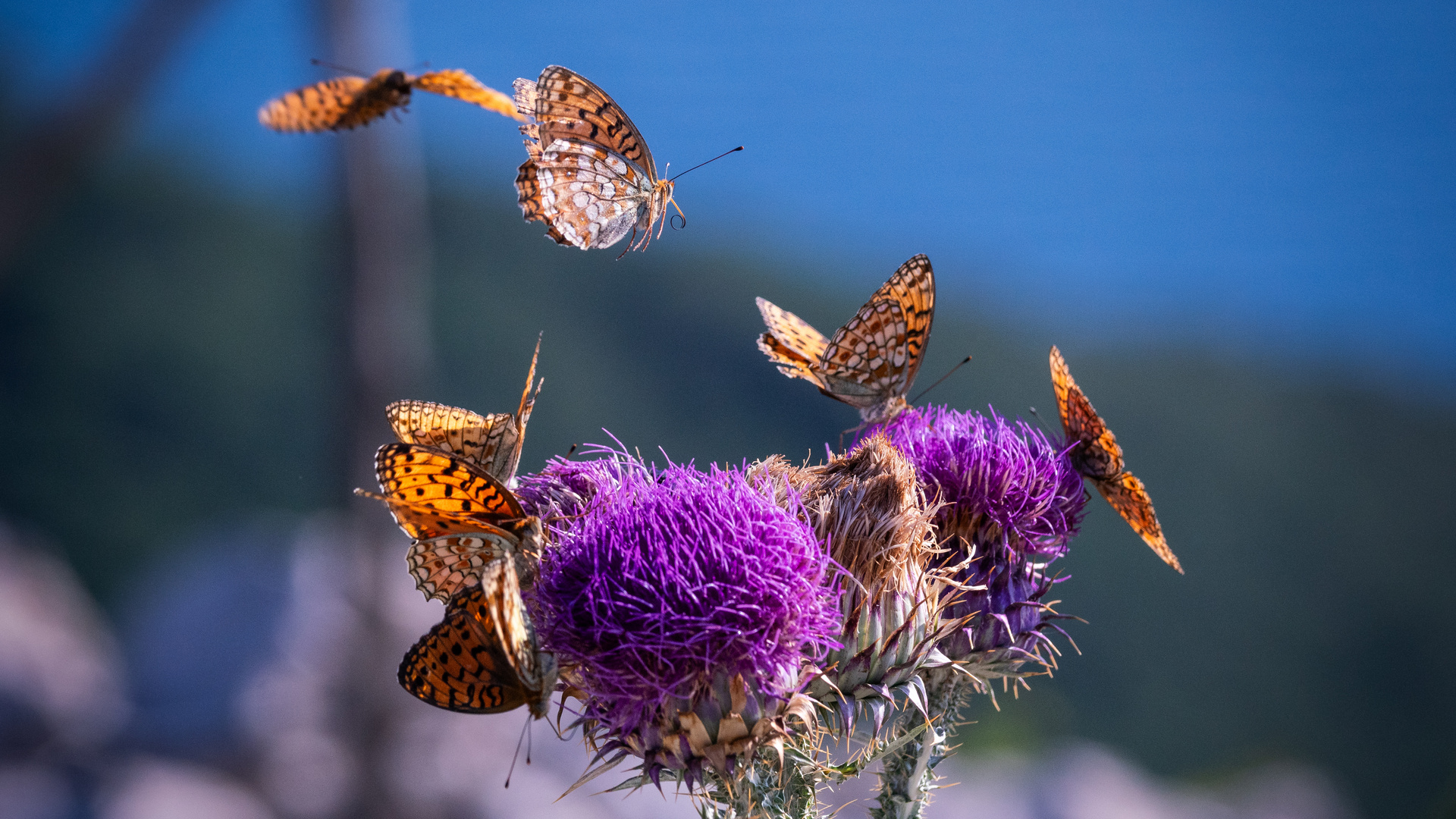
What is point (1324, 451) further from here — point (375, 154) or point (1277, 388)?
point (375, 154)

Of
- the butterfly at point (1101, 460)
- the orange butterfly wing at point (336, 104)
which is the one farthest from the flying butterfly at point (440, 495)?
the butterfly at point (1101, 460)

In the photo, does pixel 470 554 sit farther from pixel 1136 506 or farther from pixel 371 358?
pixel 371 358

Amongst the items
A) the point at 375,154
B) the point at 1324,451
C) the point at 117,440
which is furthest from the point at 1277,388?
the point at 117,440

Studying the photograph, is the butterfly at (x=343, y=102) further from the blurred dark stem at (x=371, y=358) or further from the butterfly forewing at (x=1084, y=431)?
the blurred dark stem at (x=371, y=358)

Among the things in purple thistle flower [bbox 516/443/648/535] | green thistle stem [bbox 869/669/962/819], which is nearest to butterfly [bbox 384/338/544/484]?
purple thistle flower [bbox 516/443/648/535]

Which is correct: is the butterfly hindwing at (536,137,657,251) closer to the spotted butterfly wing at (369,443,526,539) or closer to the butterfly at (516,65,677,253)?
the butterfly at (516,65,677,253)

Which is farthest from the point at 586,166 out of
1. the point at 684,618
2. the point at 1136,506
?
the point at 1136,506
